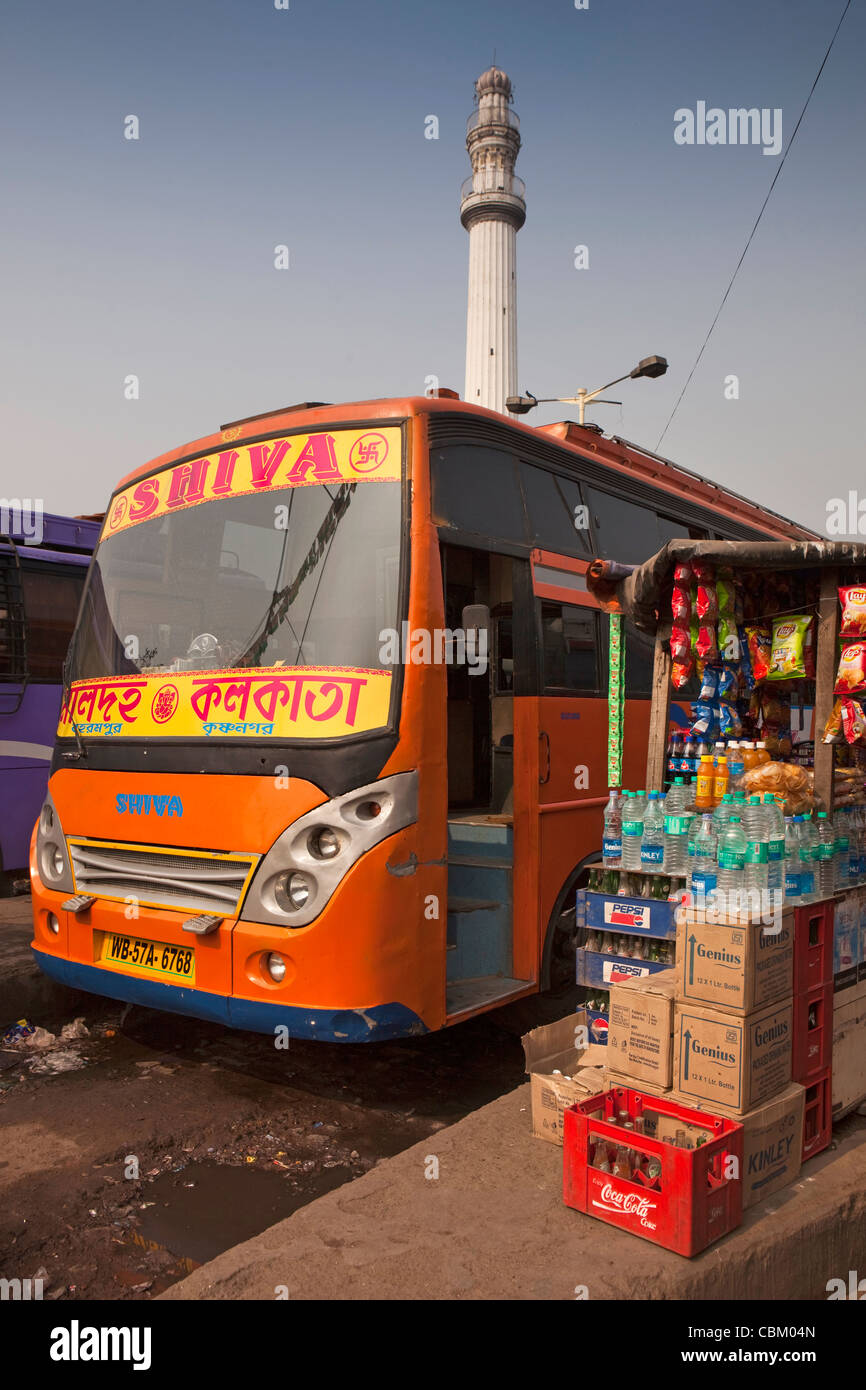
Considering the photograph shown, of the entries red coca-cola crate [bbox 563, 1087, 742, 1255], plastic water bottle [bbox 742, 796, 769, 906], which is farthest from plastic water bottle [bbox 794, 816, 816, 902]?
red coca-cola crate [bbox 563, 1087, 742, 1255]

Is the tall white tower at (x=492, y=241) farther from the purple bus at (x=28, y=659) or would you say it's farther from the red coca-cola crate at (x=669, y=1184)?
the red coca-cola crate at (x=669, y=1184)

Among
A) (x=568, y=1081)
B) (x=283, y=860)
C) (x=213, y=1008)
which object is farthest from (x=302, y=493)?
(x=568, y=1081)

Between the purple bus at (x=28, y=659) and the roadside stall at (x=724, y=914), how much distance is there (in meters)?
5.59

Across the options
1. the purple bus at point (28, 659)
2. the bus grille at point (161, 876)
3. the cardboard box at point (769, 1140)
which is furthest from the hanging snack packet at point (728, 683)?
the purple bus at point (28, 659)

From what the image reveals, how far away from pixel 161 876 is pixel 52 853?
3.15 feet

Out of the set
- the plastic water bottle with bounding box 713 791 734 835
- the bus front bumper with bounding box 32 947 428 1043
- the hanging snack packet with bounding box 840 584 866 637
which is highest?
the hanging snack packet with bounding box 840 584 866 637

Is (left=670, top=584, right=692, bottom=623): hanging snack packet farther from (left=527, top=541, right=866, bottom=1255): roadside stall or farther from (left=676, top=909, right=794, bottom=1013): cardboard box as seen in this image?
(left=676, top=909, right=794, bottom=1013): cardboard box

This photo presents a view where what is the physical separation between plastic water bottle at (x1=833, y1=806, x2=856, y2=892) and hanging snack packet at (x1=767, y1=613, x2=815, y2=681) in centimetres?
87

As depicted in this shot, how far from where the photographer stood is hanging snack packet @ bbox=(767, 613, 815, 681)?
4.79m

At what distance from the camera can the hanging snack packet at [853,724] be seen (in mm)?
4336

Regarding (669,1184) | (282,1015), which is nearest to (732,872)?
(669,1184)

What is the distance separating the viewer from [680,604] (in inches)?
185

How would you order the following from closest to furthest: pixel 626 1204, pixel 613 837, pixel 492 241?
1. pixel 626 1204
2. pixel 613 837
3. pixel 492 241

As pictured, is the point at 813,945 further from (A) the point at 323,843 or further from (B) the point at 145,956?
(B) the point at 145,956
